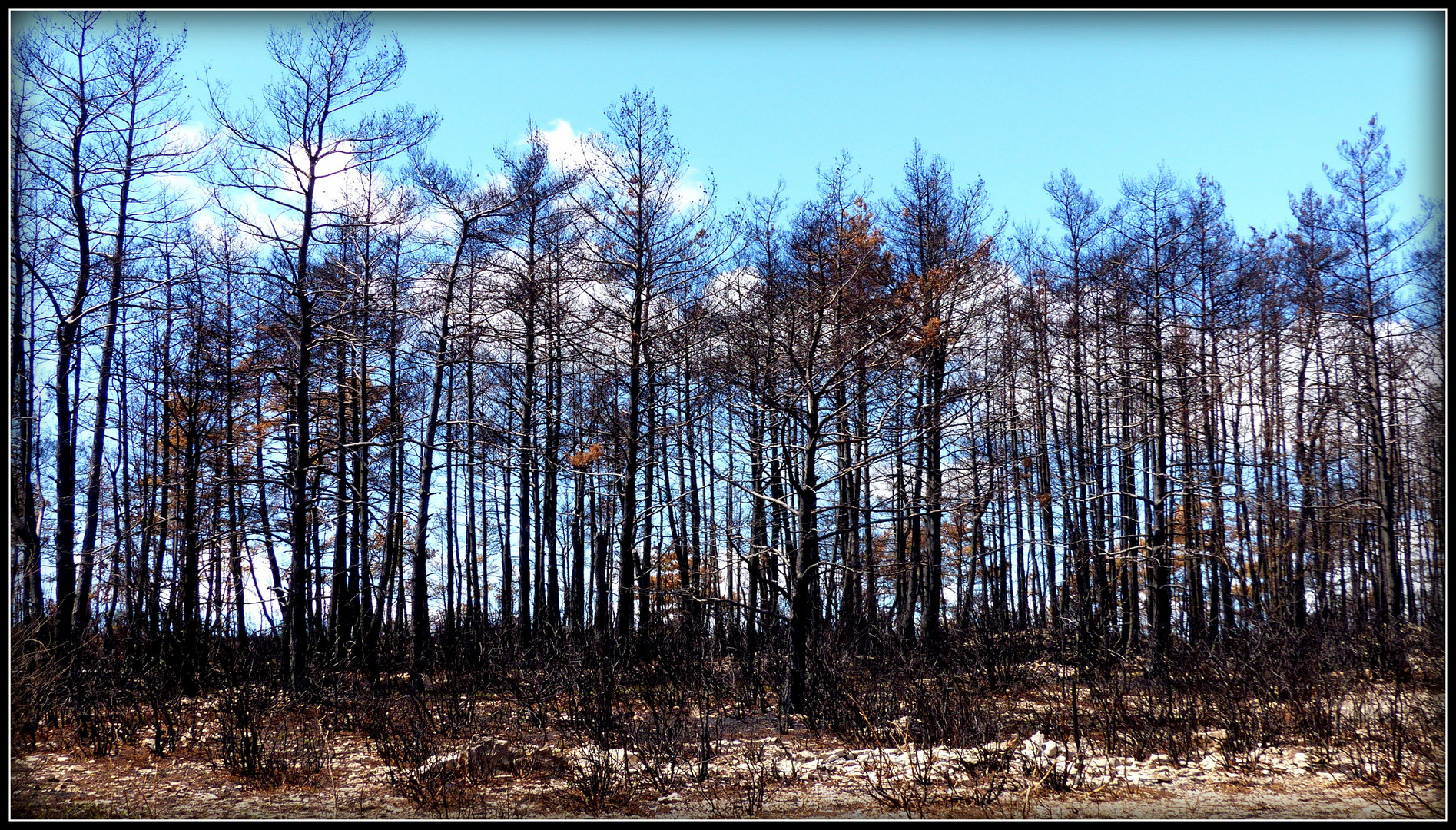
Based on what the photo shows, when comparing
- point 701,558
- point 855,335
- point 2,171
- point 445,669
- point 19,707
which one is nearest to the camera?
point 2,171

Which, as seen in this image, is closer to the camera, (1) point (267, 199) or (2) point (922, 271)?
(1) point (267, 199)

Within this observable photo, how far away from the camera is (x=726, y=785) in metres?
8.98

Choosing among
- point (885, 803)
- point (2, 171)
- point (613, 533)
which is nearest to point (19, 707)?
point (2, 171)

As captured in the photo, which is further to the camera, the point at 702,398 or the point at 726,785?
the point at 702,398

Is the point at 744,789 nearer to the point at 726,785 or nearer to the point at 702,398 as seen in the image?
the point at 726,785

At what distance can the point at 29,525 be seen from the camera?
10672mm

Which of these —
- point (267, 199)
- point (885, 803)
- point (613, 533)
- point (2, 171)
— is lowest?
point (885, 803)

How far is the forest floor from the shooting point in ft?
26.7

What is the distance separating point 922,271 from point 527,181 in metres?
8.89

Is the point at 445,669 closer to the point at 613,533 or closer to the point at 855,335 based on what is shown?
the point at 613,533

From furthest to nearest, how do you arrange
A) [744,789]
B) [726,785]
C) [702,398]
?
1. [702,398]
2. [726,785]
3. [744,789]

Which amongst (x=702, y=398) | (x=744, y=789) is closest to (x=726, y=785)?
(x=744, y=789)

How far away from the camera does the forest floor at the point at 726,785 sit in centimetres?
813

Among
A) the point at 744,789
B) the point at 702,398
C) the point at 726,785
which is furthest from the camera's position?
the point at 702,398
